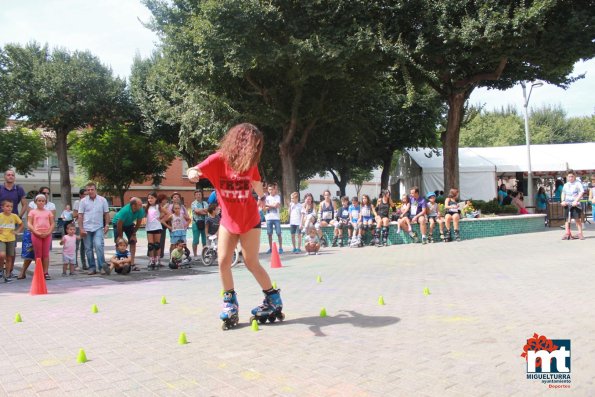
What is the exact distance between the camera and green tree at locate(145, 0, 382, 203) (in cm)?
1766

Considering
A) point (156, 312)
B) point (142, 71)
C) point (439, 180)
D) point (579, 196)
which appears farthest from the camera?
point (142, 71)

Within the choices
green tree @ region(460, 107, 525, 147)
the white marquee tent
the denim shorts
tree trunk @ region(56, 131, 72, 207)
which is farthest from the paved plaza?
green tree @ region(460, 107, 525, 147)

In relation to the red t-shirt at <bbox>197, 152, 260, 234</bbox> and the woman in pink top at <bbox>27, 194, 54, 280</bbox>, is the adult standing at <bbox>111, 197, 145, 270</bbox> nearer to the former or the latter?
the woman in pink top at <bbox>27, 194, 54, 280</bbox>

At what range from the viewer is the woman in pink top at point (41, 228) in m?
9.90

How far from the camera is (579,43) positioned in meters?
Result: 17.5

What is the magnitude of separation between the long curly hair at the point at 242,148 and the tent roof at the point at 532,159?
24.4 m

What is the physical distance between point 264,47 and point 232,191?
Answer: 46.2 feet

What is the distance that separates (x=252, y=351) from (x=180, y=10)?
18.9 meters

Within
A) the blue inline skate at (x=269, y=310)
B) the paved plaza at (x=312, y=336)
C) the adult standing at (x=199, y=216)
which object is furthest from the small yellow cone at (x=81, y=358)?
the adult standing at (x=199, y=216)

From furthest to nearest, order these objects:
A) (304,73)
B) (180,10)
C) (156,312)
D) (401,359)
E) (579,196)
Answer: (180,10) < (304,73) < (579,196) < (156,312) < (401,359)

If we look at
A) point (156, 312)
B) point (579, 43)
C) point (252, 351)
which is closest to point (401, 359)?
point (252, 351)

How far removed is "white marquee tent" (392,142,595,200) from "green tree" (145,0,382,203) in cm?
960

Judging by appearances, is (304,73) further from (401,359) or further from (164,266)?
(401,359)

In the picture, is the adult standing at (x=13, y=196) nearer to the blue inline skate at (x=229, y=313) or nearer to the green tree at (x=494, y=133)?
the blue inline skate at (x=229, y=313)
